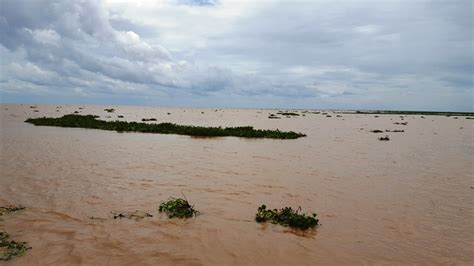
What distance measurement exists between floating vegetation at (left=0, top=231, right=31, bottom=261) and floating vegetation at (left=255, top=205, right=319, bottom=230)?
5201 mm

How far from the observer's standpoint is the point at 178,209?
9.62m

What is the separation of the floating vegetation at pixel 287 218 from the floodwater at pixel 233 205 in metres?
0.31


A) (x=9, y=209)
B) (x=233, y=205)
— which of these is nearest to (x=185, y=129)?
(x=233, y=205)

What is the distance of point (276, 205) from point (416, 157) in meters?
14.1

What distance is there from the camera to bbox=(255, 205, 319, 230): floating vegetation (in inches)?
351

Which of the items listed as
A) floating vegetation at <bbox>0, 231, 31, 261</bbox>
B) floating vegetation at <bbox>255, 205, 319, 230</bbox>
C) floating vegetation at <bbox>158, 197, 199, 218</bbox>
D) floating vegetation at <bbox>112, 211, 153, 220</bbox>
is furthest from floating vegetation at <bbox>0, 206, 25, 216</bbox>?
floating vegetation at <bbox>255, 205, 319, 230</bbox>

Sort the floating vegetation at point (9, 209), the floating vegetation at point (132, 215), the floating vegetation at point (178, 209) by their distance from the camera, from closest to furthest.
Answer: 1. the floating vegetation at point (9, 209)
2. the floating vegetation at point (132, 215)
3. the floating vegetation at point (178, 209)

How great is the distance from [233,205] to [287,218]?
197 centimetres

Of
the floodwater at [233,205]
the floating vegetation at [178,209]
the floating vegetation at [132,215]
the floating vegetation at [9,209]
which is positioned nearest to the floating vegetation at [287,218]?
the floodwater at [233,205]

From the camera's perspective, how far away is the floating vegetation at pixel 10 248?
259 inches

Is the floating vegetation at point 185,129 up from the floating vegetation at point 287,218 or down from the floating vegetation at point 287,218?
up

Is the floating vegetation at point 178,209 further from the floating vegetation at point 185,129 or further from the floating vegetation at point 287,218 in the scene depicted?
the floating vegetation at point 185,129

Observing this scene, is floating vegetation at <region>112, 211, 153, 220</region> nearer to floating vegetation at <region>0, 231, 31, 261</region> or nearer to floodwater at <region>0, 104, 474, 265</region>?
floodwater at <region>0, 104, 474, 265</region>

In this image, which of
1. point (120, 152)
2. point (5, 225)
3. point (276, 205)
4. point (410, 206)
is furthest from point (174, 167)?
point (410, 206)
